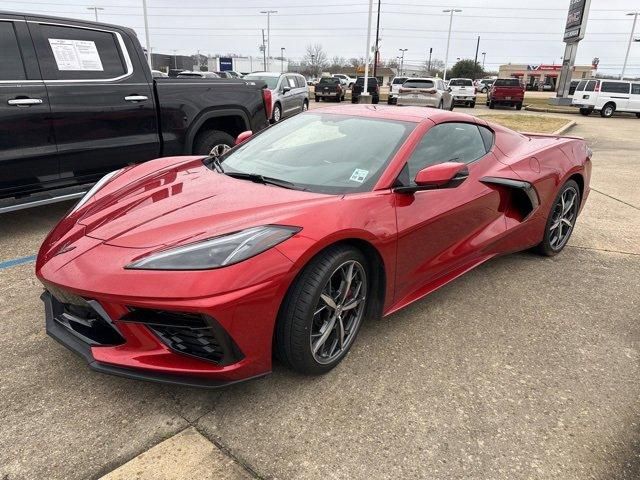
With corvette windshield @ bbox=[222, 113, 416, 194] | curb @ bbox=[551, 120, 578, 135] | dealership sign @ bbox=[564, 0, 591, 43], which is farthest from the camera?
dealership sign @ bbox=[564, 0, 591, 43]

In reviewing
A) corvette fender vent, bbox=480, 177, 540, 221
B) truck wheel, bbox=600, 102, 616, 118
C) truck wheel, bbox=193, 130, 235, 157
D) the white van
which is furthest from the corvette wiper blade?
truck wheel, bbox=600, 102, 616, 118

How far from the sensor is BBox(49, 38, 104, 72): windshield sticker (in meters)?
4.54

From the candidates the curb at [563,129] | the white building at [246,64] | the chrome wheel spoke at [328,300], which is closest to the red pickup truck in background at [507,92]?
the curb at [563,129]

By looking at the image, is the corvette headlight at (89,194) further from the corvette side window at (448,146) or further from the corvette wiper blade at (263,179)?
the corvette side window at (448,146)

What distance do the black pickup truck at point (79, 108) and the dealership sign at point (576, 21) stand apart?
31457 mm

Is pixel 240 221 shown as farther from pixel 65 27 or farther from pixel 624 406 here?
pixel 65 27

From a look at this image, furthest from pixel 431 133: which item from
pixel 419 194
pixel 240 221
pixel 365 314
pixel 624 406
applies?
pixel 624 406

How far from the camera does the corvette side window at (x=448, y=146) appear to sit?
10.3 ft

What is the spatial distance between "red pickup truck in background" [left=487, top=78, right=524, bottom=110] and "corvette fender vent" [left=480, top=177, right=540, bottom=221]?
25516 millimetres

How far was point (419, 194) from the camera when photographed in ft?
9.81

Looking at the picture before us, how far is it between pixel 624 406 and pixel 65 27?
5251 mm

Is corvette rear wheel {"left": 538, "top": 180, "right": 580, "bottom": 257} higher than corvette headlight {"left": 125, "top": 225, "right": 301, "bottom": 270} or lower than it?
lower

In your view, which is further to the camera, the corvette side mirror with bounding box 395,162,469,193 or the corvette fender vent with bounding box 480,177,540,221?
the corvette fender vent with bounding box 480,177,540,221

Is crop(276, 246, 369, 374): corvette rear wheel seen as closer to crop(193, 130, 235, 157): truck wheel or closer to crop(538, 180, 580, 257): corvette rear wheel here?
crop(538, 180, 580, 257): corvette rear wheel
